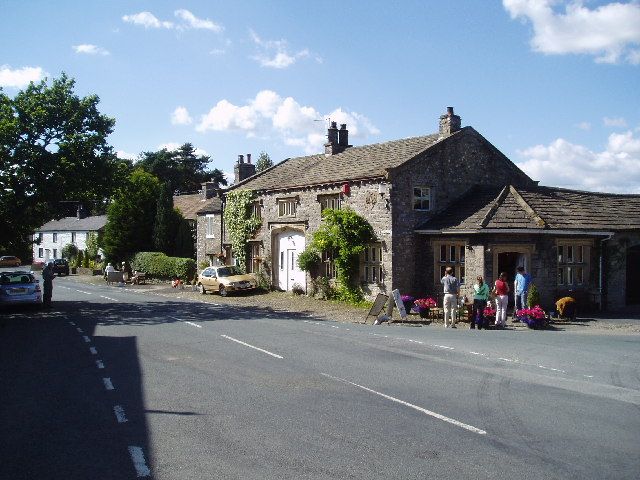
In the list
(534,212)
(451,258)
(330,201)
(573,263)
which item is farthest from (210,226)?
(573,263)

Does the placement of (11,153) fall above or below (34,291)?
above

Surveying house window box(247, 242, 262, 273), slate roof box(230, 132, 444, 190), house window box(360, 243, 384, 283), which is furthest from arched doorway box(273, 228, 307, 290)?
house window box(360, 243, 384, 283)

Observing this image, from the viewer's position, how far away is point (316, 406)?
8898mm

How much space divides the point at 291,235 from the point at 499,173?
10970 millimetres

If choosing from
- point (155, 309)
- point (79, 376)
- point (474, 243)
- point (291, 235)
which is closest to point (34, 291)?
point (155, 309)

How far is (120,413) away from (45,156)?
63.5ft

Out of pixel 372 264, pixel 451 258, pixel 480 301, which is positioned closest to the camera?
pixel 480 301

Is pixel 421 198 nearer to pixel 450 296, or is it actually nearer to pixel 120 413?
pixel 450 296

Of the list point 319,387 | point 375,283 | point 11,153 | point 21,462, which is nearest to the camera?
point 21,462

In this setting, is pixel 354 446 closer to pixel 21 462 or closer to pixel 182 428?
pixel 182 428

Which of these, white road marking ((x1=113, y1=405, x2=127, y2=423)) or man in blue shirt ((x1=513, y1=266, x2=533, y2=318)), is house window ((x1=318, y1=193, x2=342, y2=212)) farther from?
white road marking ((x1=113, y1=405, x2=127, y2=423))

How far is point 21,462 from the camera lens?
6613 mm

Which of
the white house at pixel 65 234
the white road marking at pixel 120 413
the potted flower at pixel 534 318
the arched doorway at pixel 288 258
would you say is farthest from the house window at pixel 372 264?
the white house at pixel 65 234

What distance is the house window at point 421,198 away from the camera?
25.8m
